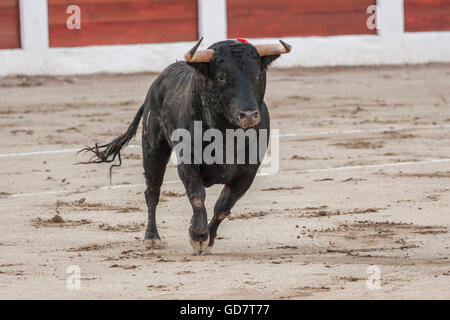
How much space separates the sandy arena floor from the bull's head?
71cm

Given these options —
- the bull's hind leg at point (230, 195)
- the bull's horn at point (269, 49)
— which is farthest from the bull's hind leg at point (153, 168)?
the bull's horn at point (269, 49)

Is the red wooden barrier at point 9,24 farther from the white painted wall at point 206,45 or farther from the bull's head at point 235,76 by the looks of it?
the bull's head at point 235,76

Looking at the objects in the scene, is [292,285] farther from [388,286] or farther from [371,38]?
[371,38]

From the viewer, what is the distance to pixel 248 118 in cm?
462

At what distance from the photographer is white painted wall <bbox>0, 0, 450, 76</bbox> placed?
45.6 ft

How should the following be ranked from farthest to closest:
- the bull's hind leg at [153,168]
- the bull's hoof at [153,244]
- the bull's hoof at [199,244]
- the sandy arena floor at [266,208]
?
the bull's hind leg at [153,168]
the bull's hoof at [153,244]
the bull's hoof at [199,244]
the sandy arena floor at [266,208]

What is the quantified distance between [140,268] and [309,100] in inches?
295

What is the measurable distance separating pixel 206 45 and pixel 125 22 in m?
1.19

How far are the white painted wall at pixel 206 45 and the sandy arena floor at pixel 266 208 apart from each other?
1.36 m

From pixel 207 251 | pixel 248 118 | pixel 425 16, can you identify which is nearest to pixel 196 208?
pixel 207 251

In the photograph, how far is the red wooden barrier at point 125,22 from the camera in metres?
14.1

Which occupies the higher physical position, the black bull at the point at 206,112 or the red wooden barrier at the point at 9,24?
the red wooden barrier at the point at 9,24

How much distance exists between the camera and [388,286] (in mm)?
4180

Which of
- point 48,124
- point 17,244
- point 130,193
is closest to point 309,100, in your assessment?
point 48,124
